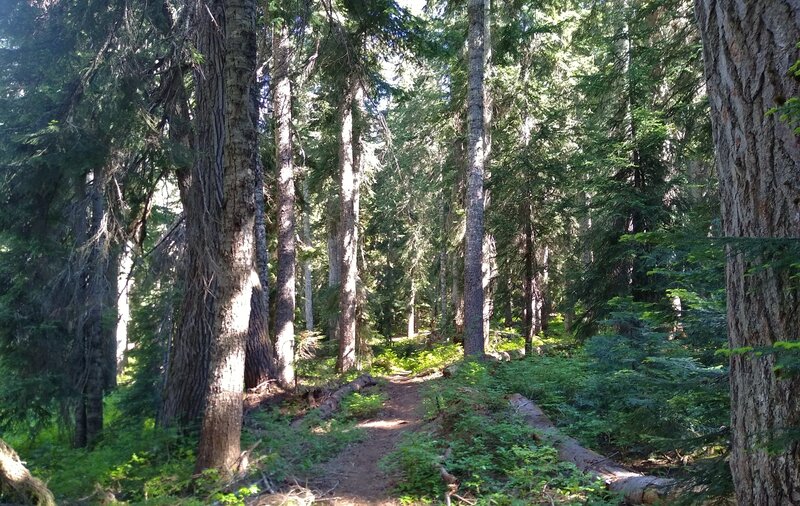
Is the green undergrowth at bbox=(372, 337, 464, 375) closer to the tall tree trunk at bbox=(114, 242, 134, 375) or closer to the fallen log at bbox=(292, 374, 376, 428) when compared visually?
the fallen log at bbox=(292, 374, 376, 428)

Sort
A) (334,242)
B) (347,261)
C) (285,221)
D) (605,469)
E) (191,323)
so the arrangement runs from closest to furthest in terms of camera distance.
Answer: (605,469) → (191,323) → (285,221) → (347,261) → (334,242)

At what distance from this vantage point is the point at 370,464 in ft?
23.5

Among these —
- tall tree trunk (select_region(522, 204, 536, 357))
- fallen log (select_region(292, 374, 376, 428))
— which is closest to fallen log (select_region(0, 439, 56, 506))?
fallen log (select_region(292, 374, 376, 428))

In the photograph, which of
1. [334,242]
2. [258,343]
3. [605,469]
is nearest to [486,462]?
[605,469]

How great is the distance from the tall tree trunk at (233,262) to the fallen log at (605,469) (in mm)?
4017

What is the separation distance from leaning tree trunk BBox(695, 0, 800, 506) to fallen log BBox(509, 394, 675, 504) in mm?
1092

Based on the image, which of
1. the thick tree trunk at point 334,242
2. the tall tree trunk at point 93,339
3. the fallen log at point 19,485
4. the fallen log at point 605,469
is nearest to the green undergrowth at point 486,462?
the fallen log at point 605,469

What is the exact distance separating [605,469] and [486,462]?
4.36ft

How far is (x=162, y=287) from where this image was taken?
28.4 ft

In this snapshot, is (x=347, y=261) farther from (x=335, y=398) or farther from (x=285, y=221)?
(x=335, y=398)

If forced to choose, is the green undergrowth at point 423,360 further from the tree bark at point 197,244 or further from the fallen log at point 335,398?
the tree bark at point 197,244

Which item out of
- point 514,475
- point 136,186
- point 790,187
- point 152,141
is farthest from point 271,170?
point 790,187

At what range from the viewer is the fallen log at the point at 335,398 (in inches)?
363

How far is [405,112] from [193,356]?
653 inches
